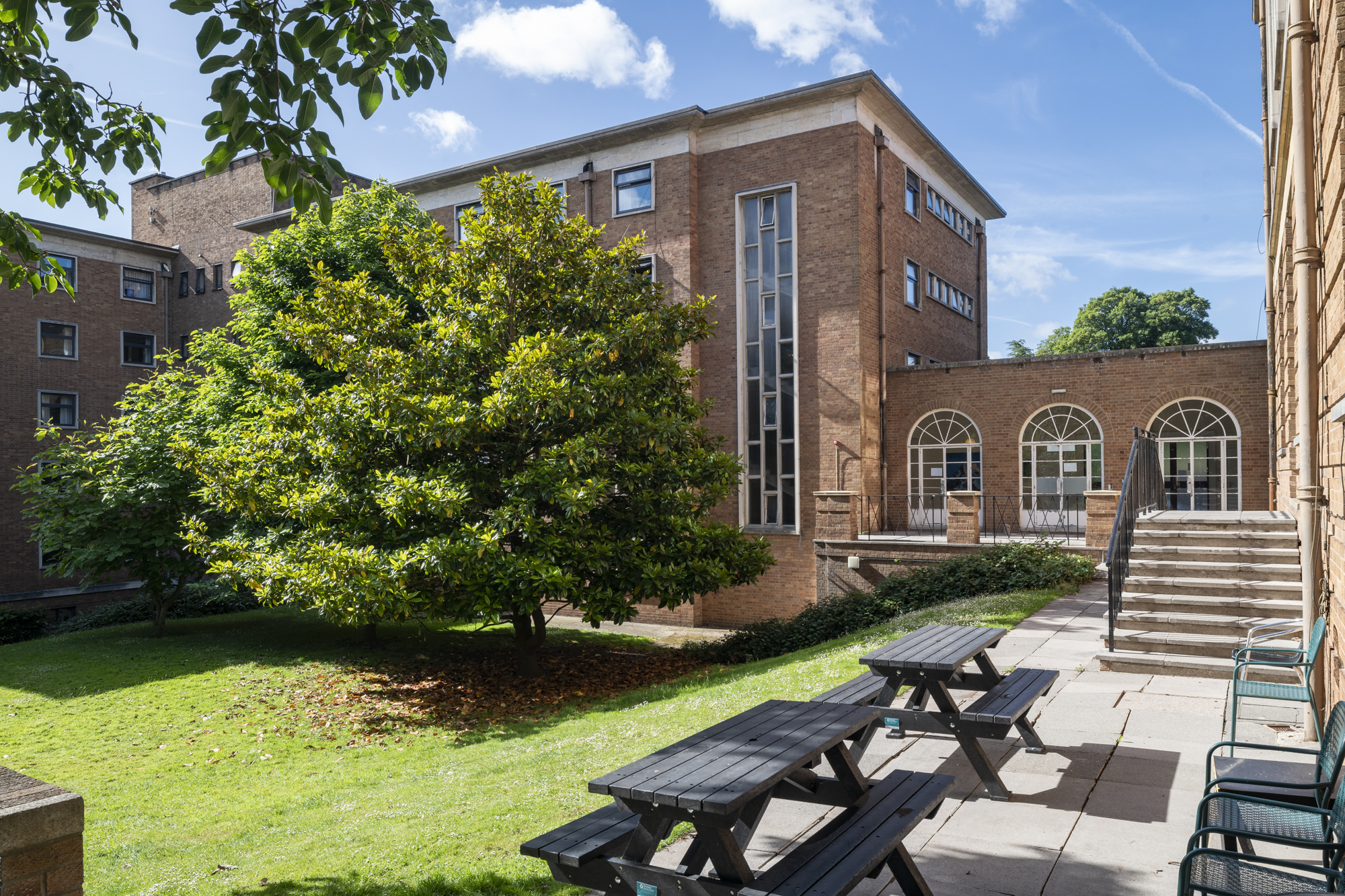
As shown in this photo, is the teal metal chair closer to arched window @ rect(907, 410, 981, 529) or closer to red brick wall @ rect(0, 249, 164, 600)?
arched window @ rect(907, 410, 981, 529)

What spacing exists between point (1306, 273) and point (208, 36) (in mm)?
6573

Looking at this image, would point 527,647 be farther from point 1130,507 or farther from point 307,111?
point 307,111

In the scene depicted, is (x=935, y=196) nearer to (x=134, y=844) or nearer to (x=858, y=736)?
(x=858, y=736)

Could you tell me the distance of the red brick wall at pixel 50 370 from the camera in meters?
27.2

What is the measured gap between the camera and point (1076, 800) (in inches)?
189

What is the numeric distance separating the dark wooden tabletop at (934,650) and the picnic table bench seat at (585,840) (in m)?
2.17

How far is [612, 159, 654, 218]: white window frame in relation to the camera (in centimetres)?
2216

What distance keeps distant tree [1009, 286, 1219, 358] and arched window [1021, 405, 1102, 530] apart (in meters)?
26.7

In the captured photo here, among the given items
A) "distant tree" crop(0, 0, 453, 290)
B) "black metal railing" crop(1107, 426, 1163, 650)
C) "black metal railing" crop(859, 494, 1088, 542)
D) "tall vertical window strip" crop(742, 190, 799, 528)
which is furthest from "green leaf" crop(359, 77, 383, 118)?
"tall vertical window strip" crop(742, 190, 799, 528)

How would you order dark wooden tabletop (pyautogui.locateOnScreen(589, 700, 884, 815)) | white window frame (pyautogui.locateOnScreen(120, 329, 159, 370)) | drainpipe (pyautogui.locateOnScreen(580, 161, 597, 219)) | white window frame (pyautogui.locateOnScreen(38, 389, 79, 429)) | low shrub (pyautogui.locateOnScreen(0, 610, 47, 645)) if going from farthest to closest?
white window frame (pyautogui.locateOnScreen(120, 329, 159, 370)) → white window frame (pyautogui.locateOnScreen(38, 389, 79, 429)) → drainpipe (pyautogui.locateOnScreen(580, 161, 597, 219)) → low shrub (pyautogui.locateOnScreen(0, 610, 47, 645)) → dark wooden tabletop (pyautogui.locateOnScreen(589, 700, 884, 815))

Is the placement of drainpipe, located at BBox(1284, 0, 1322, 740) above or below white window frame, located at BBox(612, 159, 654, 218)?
below

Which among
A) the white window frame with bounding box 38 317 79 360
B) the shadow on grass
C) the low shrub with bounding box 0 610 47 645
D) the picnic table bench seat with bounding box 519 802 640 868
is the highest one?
the white window frame with bounding box 38 317 79 360

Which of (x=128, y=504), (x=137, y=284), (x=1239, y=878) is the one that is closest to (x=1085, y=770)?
(x=1239, y=878)

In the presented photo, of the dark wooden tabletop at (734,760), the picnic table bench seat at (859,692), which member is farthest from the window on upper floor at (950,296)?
the dark wooden tabletop at (734,760)
